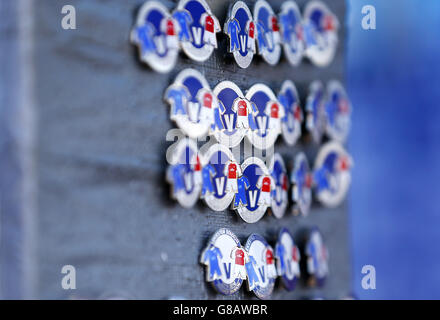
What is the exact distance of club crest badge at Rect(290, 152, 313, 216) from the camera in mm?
1380

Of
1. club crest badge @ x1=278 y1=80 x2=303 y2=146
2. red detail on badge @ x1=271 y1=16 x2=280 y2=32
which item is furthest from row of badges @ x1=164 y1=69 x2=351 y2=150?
red detail on badge @ x1=271 y1=16 x2=280 y2=32

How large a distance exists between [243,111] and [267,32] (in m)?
0.21

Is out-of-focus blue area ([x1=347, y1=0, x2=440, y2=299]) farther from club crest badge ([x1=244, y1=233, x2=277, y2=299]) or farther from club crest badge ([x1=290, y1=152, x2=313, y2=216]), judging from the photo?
club crest badge ([x1=244, y1=233, x2=277, y2=299])

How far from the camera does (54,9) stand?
0.91 m

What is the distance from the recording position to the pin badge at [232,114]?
1135 millimetres

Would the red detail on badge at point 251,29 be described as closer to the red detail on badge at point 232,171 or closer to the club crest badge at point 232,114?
the club crest badge at point 232,114

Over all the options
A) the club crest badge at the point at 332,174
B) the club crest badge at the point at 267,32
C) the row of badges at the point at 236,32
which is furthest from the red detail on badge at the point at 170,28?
the club crest badge at the point at 332,174

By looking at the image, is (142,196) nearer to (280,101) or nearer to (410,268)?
(280,101)

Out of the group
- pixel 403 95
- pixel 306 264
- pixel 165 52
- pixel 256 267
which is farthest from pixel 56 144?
pixel 403 95

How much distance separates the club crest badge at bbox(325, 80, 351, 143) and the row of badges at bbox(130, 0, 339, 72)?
79 millimetres

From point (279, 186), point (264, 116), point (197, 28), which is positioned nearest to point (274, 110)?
point (264, 116)

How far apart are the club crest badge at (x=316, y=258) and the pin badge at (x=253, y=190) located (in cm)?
25

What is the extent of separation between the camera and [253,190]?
119cm

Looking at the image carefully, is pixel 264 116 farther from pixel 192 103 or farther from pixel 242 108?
pixel 192 103
